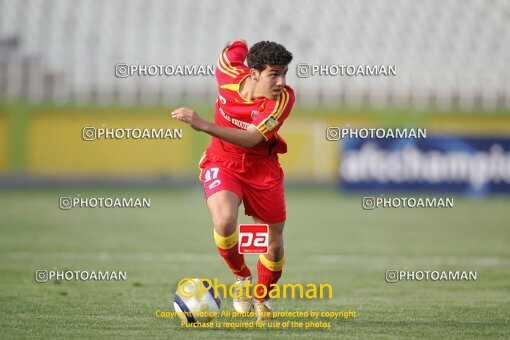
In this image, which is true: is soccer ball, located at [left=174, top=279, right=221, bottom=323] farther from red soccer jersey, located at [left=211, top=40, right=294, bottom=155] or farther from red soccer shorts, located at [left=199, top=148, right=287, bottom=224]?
red soccer jersey, located at [left=211, top=40, right=294, bottom=155]

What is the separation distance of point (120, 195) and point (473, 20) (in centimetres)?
1146

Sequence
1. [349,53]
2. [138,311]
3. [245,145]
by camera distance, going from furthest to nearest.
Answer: [349,53], [138,311], [245,145]

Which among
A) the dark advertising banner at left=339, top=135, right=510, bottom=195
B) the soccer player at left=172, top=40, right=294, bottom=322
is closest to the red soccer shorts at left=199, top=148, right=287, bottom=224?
the soccer player at left=172, top=40, right=294, bottom=322

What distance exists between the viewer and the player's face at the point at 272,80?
21.1ft

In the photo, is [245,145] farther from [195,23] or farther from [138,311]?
[195,23]

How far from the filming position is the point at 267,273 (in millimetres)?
6910

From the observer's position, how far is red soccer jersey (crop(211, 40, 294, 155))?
6.48m

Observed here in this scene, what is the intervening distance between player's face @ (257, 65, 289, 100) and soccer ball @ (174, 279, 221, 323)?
56.2 inches

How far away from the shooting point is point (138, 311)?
6.96m

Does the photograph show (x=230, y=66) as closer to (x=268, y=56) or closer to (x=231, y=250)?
(x=268, y=56)

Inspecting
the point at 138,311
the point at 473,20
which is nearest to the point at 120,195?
the point at 473,20

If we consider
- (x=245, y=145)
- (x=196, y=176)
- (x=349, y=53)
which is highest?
(x=245, y=145)

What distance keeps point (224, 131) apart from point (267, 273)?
4.12 feet

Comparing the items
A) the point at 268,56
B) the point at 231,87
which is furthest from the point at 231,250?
the point at 268,56
